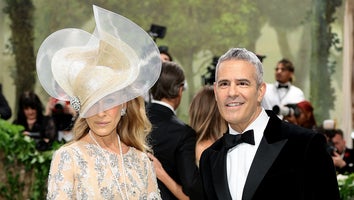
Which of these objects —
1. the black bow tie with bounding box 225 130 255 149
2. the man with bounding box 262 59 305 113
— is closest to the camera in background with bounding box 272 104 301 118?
the man with bounding box 262 59 305 113

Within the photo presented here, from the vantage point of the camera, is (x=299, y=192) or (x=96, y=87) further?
(x=96, y=87)

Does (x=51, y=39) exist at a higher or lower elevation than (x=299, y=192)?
higher

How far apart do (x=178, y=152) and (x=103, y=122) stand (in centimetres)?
155

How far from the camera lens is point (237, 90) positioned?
4004 mm

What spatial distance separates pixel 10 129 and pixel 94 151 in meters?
3.67

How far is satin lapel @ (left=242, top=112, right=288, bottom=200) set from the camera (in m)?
3.94

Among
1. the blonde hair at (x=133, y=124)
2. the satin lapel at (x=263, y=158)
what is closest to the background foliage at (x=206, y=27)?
the blonde hair at (x=133, y=124)

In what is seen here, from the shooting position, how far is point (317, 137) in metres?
3.90

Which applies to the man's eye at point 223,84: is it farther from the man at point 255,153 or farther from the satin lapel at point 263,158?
the satin lapel at point 263,158

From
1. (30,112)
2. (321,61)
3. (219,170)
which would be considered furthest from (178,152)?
(321,61)

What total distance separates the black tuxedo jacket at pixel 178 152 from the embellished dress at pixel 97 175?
1.28m

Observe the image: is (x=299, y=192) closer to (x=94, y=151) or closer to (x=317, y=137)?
(x=317, y=137)

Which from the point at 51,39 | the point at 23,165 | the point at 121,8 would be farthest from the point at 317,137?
the point at 121,8

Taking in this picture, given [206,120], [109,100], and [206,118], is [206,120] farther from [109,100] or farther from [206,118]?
[109,100]
